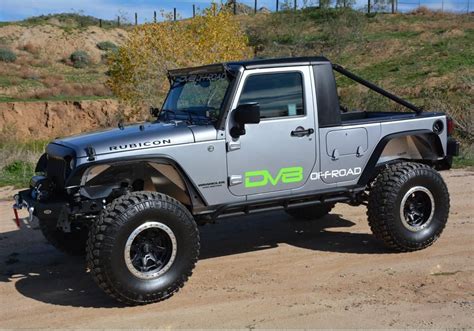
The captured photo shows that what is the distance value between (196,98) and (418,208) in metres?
2.70

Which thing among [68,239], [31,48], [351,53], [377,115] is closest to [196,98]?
[68,239]

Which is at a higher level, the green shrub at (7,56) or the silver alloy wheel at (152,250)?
the green shrub at (7,56)

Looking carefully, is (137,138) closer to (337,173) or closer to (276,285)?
(276,285)

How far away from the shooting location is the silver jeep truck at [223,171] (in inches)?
208

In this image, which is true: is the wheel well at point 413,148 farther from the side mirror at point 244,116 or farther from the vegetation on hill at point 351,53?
the vegetation on hill at point 351,53

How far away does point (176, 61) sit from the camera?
24.1 metres

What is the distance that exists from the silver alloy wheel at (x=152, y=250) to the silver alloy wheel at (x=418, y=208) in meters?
2.63

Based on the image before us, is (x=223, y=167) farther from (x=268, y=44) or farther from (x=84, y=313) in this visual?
(x=268, y=44)

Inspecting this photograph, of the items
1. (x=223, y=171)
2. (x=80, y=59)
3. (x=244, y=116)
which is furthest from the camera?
(x=80, y=59)

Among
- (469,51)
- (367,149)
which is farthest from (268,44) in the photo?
(367,149)

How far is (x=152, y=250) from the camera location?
17.9 feet

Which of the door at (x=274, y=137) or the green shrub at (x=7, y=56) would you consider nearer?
the door at (x=274, y=137)

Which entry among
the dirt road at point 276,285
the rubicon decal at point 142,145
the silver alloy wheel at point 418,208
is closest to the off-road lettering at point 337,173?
the silver alloy wheel at point 418,208

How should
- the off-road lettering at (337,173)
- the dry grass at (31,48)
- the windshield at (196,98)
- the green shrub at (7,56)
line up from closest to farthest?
the windshield at (196,98) → the off-road lettering at (337,173) → the green shrub at (7,56) → the dry grass at (31,48)
